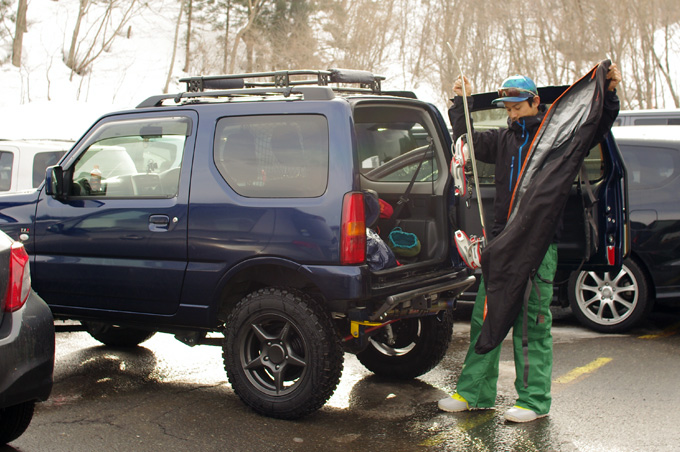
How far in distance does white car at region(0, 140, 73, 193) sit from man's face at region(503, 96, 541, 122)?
566 cm

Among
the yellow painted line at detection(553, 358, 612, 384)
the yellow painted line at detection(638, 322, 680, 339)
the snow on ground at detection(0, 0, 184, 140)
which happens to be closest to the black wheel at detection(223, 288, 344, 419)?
the yellow painted line at detection(553, 358, 612, 384)

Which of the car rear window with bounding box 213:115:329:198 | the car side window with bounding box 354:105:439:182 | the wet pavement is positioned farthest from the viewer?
the car side window with bounding box 354:105:439:182

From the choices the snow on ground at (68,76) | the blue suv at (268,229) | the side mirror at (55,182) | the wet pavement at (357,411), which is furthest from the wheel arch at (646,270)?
the snow on ground at (68,76)

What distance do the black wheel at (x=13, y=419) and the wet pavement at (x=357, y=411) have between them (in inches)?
4.9

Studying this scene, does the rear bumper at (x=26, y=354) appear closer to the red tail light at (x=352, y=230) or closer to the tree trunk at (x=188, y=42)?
the red tail light at (x=352, y=230)

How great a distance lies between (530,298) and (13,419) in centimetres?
283

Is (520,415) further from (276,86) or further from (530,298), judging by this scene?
(276,86)

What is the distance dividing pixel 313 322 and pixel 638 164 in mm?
3891

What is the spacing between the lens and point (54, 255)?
4.94 meters

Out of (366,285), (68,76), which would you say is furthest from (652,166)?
(68,76)

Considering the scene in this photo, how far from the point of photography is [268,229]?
168 inches

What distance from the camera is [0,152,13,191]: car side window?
26.9ft

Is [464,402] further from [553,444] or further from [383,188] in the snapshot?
[383,188]

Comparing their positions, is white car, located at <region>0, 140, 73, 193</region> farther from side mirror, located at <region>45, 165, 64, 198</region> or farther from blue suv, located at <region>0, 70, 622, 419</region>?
side mirror, located at <region>45, 165, 64, 198</region>
